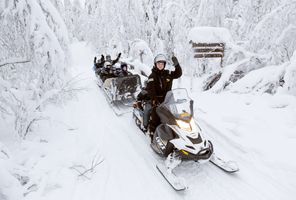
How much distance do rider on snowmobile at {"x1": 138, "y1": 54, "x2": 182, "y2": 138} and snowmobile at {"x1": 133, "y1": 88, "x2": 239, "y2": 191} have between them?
0.35m

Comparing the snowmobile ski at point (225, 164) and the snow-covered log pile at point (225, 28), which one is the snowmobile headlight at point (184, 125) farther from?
the snow-covered log pile at point (225, 28)

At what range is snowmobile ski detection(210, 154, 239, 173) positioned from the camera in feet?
13.9

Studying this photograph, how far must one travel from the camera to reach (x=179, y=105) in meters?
4.49

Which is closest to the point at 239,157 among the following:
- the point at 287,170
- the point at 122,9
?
the point at 287,170

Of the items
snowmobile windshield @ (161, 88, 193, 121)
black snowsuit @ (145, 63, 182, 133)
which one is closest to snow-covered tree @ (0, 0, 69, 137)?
black snowsuit @ (145, 63, 182, 133)

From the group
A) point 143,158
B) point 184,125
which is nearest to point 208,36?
point 184,125

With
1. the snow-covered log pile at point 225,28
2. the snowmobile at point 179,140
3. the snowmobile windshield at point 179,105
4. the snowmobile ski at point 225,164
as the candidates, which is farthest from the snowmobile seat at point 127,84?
the snowmobile ski at point 225,164

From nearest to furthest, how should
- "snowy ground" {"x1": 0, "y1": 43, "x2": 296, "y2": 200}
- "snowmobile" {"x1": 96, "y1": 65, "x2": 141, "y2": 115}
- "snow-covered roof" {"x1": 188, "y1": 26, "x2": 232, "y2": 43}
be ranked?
1. "snowy ground" {"x1": 0, "y1": 43, "x2": 296, "y2": 200}
2. "snowmobile" {"x1": 96, "y1": 65, "x2": 141, "y2": 115}
3. "snow-covered roof" {"x1": 188, "y1": 26, "x2": 232, "y2": 43}

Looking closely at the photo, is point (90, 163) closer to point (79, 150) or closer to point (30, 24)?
point (79, 150)

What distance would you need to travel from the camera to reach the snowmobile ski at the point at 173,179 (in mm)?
3883

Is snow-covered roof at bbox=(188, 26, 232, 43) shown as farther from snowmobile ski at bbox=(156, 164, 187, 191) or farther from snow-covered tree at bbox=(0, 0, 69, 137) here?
snowmobile ski at bbox=(156, 164, 187, 191)

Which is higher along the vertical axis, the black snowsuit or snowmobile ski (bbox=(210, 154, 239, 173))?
the black snowsuit

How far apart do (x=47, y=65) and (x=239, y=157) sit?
12.8ft

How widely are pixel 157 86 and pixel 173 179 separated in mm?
2084
